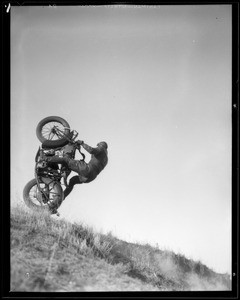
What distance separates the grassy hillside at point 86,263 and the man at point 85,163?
580 mm

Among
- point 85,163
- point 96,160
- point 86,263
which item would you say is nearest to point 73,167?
point 85,163

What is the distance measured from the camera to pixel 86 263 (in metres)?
4.82

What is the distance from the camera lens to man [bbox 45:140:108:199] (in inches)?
207

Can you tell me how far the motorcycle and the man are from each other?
0.06 metres

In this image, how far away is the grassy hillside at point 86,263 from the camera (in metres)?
4.59

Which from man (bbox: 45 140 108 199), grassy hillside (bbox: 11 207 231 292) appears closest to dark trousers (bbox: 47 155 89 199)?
man (bbox: 45 140 108 199)

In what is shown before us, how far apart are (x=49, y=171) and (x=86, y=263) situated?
51.8 inches

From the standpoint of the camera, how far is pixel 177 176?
17.1 ft

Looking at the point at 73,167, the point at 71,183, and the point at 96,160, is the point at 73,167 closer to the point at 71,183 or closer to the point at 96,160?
the point at 71,183

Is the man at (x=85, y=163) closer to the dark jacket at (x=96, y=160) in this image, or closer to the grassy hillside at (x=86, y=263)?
the dark jacket at (x=96, y=160)

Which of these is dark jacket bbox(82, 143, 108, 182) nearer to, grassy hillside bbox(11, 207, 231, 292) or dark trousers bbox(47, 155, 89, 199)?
dark trousers bbox(47, 155, 89, 199)
